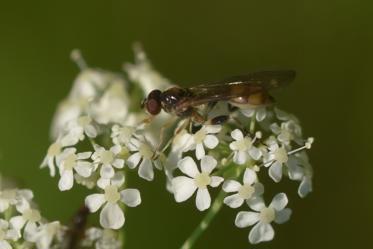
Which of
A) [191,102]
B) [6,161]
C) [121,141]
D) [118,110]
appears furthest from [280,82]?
[6,161]

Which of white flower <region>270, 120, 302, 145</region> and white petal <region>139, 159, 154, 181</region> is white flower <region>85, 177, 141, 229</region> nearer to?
white petal <region>139, 159, 154, 181</region>

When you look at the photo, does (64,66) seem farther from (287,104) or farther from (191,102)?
(191,102)

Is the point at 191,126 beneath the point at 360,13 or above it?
above

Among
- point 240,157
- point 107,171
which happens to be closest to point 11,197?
point 107,171

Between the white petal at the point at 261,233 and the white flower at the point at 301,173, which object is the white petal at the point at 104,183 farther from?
the white flower at the point at 301,173

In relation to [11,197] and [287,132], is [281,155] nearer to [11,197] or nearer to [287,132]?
[287,132]
